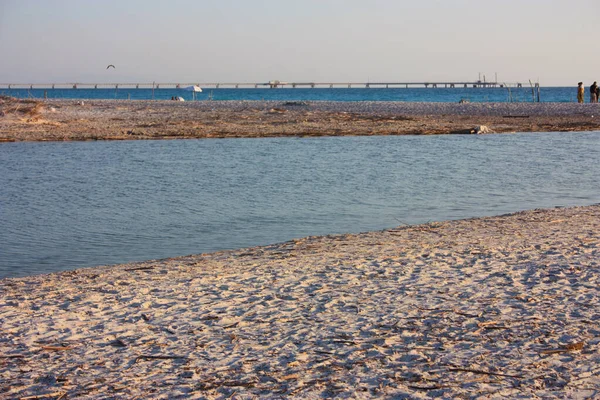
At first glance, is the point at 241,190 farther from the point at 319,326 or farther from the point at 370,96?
the point at 370,96

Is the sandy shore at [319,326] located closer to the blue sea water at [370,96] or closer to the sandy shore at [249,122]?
the sandy shore at [249,122]

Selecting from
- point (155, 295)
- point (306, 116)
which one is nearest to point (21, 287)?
point (155, 295)

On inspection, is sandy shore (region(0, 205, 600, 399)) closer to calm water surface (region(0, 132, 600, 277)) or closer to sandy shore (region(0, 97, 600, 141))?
calm water surface (region(0, 132, 600, 277))

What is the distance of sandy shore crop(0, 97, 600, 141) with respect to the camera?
2703 cm

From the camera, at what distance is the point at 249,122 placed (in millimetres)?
31031

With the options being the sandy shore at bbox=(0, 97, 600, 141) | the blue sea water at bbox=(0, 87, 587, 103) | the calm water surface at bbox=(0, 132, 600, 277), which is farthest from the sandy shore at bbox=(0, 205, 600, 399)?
the blue sea water at bbox=(0, 87, 587, 103)

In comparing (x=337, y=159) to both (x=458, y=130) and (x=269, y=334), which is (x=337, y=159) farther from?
Answer: (x=269, y=334)

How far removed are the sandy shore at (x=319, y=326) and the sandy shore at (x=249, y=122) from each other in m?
19.3

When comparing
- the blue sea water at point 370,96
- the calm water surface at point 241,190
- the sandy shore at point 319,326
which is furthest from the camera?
the blue sea water at point 370,96

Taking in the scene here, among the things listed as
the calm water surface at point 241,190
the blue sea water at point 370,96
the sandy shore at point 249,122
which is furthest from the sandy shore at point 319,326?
the blue sea water at point 370,96

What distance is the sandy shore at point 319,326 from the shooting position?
472 centimetres

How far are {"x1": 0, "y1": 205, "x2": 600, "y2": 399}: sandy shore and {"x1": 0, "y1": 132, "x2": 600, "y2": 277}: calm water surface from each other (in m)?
2.13

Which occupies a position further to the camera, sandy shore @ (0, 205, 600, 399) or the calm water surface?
the calm water surface

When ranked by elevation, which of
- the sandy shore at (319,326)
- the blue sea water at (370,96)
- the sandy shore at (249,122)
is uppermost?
the blue sea water at (370,96)
